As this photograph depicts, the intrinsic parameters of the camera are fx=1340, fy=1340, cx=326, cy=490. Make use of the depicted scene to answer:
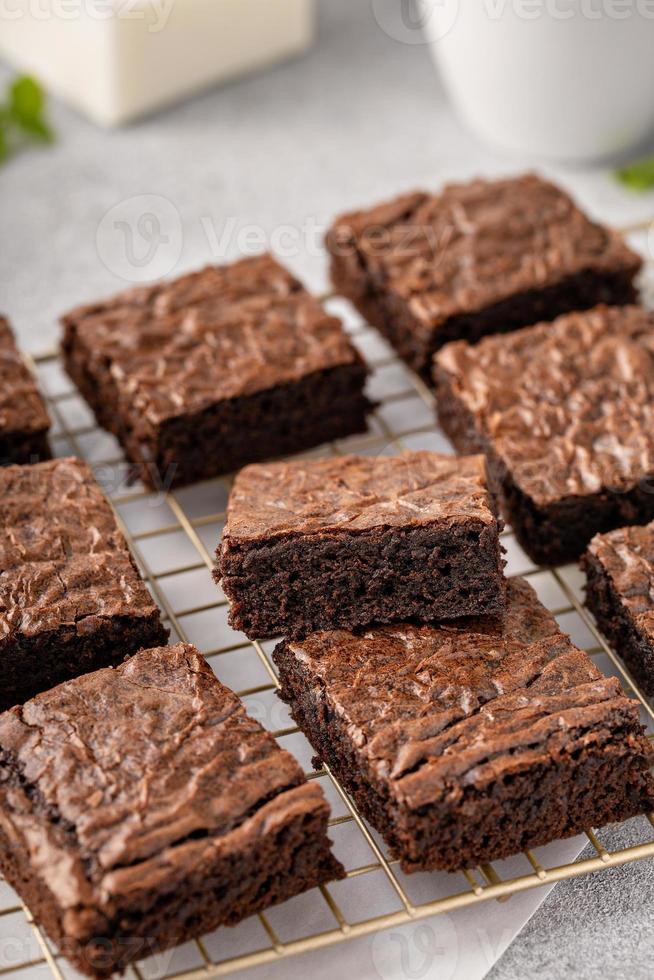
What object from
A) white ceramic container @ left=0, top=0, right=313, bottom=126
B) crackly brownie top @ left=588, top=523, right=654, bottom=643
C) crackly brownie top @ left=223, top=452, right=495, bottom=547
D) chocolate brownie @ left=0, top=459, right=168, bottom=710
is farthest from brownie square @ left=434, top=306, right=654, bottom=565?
white ceramic container @ left=0, top=0, right=313, bottom=126

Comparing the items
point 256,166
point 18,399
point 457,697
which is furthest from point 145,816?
point 256,166

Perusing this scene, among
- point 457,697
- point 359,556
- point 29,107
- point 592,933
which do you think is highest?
point 29,107

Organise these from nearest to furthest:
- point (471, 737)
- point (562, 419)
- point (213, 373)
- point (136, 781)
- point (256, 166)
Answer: point (136, 781) < point (471, 737) < point (562, 419) < point (213, 373) < point (256, 166)

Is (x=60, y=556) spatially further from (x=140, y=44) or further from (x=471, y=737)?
(x=140, y=44)

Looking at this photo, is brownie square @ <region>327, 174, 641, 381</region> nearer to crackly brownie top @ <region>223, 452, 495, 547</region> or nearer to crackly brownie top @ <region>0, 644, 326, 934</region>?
crackly brownie top @ <region>223, 452, 495, 547</region>

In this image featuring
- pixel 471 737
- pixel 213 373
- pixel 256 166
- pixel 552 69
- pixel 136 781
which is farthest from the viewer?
pixel 256 166

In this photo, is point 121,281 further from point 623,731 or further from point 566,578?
point 623,731
